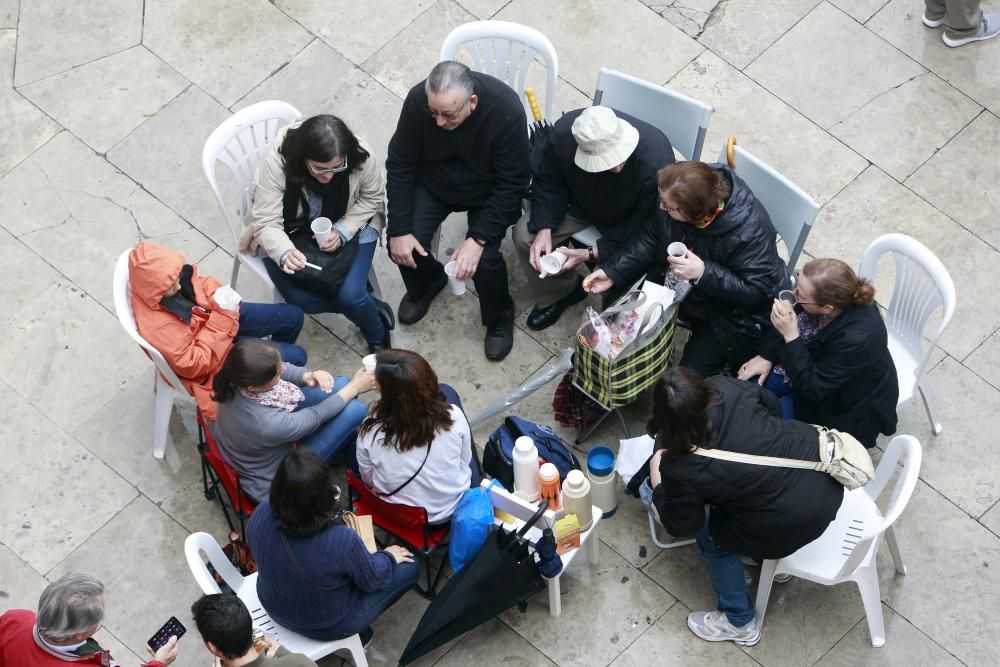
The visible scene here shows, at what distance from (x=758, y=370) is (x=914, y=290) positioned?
0.77 metres

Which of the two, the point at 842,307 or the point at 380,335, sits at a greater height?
the point at 842,307

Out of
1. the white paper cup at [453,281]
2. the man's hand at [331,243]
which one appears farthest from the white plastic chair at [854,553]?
the man's hand at [331,243]

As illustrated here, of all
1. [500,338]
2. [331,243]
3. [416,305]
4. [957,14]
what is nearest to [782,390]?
[500,338]

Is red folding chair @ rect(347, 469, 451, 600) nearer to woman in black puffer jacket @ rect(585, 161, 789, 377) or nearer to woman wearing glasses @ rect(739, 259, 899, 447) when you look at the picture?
woman in black puffer jacket @ rect(585, 161, 789, 377)

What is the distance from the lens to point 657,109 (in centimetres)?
559

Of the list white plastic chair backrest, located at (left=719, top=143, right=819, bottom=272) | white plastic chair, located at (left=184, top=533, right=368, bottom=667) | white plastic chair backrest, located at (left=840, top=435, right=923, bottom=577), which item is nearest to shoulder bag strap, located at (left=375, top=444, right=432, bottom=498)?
white plastic chair, located at (left=184, top=533, right=368, bottom=667)

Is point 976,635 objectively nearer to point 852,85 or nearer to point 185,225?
point 852,85

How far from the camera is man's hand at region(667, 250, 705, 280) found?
5.01m

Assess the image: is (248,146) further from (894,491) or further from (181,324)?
(894,491)

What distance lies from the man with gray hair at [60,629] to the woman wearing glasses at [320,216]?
188 centimetres

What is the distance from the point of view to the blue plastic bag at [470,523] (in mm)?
4773

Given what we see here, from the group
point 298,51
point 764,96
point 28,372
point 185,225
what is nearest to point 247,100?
point 298,51

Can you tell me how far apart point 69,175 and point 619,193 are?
3151 mm

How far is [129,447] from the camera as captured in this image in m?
5.66
